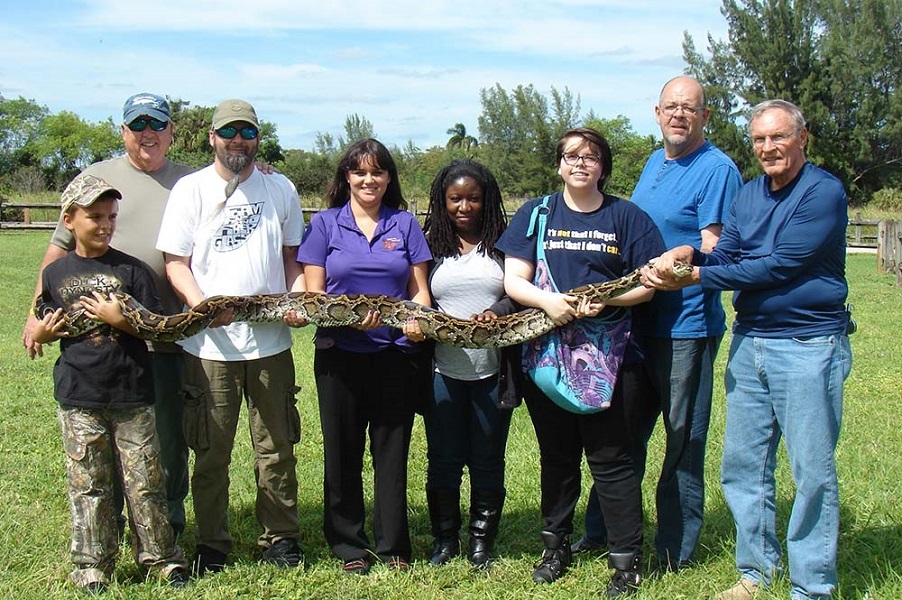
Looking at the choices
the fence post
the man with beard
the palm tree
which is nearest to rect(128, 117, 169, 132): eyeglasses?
the man with beard

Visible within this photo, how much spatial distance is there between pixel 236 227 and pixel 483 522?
109 inches

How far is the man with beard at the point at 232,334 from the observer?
18.1 feet

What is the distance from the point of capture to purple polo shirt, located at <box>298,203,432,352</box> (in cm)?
567

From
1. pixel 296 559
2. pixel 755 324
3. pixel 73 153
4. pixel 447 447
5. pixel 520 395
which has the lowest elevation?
pixel 296 559

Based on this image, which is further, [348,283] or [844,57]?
[844,57]

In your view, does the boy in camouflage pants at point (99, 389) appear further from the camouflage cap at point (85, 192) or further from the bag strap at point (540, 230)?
the bag strap at point (540, 230)

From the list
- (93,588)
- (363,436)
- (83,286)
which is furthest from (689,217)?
(93,588)

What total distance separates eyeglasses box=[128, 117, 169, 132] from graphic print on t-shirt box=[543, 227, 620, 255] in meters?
2.86

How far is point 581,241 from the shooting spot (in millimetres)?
5324

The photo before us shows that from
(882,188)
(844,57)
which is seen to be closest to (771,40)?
(844,57)

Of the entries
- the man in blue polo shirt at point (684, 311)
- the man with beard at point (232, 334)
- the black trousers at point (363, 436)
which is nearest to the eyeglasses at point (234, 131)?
the man with beard at point (232, 334)

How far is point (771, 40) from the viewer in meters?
56.5

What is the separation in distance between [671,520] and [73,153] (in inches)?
3670

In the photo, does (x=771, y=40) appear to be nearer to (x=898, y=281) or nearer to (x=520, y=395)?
(x=898, y=281)
